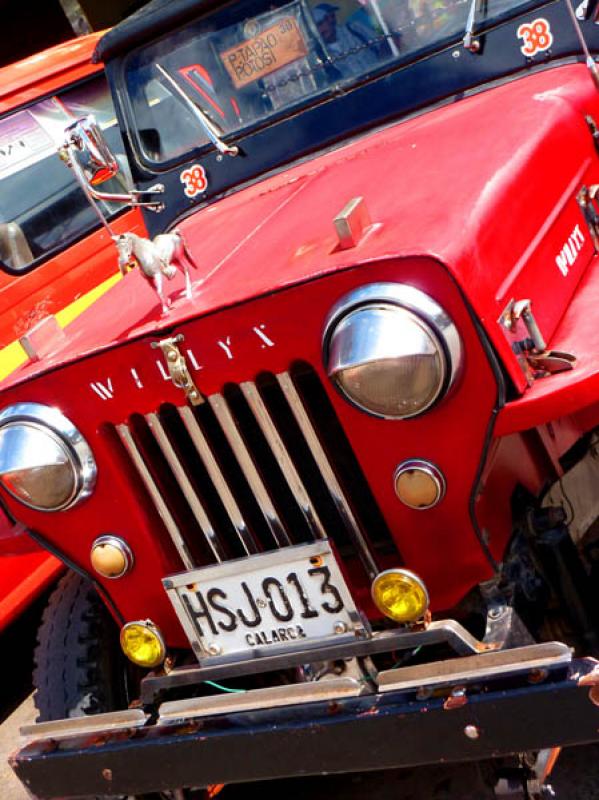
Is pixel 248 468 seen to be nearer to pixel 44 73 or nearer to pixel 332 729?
pixel 332 729

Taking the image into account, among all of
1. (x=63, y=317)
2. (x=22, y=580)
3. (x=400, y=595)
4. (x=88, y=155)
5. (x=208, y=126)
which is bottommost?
(x=22, y=580)

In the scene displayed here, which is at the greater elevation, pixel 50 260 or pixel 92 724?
pixel 50 260

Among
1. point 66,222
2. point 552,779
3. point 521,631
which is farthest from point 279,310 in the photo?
point 66,222

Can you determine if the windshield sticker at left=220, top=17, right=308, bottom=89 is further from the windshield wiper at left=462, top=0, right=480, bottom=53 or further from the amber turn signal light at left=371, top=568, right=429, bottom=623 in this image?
the amber turn signal light at left=371, top=568, right=429, bottom=623

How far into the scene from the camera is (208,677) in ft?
9.31

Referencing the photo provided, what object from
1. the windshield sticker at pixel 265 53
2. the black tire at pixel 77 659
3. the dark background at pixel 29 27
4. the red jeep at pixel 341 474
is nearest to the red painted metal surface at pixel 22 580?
the black tire at pixel 77 659

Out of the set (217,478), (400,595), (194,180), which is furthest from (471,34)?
(400,595)

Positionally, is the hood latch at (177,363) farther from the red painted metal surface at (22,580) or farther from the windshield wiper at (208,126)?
the red painted metal surface at (22,580)

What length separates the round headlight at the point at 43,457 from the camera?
111 inches

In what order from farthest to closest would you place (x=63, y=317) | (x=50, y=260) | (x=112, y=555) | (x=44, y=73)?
(x=44, y=73) < (x=50, y=260) < (x=63, y=317) < (x=112, y=555)

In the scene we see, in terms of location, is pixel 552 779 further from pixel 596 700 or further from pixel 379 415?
pixel 379 415

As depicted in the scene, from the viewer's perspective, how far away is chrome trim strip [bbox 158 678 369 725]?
2617 mm

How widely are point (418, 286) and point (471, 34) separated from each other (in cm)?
153

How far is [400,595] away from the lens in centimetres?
262
